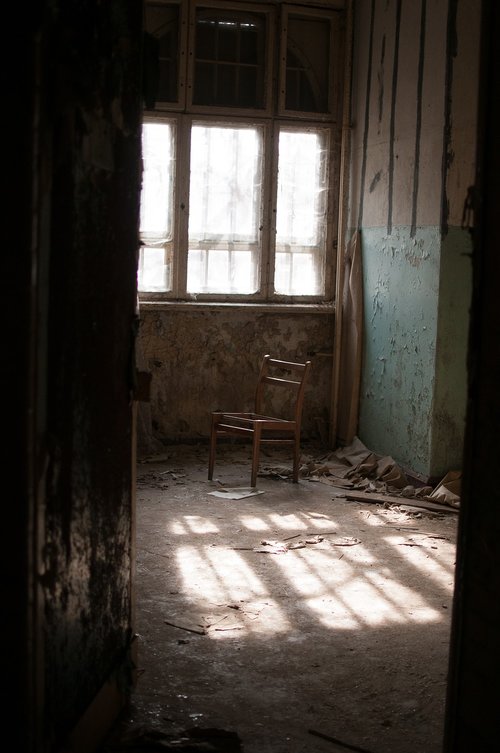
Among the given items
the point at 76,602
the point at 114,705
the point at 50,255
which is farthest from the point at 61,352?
the point at 114,705

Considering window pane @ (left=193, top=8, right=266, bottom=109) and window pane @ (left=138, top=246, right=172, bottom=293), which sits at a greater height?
window pane @ (left=193, top=8, right=266, bottom=109)

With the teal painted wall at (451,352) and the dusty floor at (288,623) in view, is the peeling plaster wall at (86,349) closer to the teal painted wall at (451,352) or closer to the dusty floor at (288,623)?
the dusty floor at (288,623)

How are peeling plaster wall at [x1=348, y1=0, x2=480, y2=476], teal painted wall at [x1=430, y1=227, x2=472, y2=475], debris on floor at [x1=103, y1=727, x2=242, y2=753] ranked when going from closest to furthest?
debris on floor at [x1=103, y1=727, x2=242, y2=753] < peeling plaster wall at [x1=348, y1=0, x2=480, y2=476] < teal painted wall at [x1=430, y1=227, x2=472, y2=475]

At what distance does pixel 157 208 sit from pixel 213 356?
4.04 ft

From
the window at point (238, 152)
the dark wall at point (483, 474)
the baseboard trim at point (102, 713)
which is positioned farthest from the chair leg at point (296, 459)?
the dark wall at point (483, 474)

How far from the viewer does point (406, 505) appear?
5.66 m

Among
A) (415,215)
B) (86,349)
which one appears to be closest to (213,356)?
(415,215)

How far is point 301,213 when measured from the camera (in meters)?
7.36

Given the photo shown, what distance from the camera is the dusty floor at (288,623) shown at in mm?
2748

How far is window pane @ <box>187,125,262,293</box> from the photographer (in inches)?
280

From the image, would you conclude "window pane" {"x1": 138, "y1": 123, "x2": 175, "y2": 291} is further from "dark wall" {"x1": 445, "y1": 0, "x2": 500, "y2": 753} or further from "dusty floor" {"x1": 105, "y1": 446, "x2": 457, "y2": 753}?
"dark wall" {"x1": 445, "y1": 0, "x2": 500, "y2": 753}

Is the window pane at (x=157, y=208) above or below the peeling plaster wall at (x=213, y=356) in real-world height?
above

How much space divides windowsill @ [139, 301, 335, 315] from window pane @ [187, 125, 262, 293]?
0.15 m

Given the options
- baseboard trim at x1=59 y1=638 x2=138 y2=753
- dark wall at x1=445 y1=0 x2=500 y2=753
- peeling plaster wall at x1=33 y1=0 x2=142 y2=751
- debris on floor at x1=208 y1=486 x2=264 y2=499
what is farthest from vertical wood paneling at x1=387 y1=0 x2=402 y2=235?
dark wall at x1=445 y1=0 x2=500 y2=753
